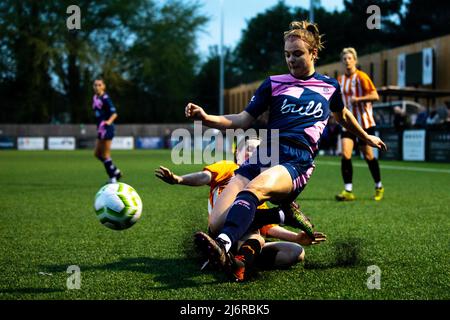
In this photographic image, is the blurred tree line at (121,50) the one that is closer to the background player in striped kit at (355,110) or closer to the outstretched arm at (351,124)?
the background player in striped kit at (355,110)

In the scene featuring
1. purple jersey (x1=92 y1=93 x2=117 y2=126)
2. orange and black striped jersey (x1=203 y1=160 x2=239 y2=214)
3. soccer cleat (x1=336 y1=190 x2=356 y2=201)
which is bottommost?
soccer cleat (x1=336 y1=190 x2=356 y2=201)

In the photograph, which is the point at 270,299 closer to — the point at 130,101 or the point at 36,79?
the point at 36,79

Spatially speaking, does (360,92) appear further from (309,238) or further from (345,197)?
(309,238)

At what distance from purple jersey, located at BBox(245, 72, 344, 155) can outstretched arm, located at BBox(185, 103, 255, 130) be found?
0.34ft

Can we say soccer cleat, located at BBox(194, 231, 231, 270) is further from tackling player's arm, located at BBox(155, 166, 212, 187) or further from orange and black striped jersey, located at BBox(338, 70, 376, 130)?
orange and black striped jersey, located at BBox(338, 70, 376, 130)

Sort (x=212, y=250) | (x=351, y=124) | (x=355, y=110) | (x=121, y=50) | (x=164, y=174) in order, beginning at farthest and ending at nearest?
(x=121, y=50) → (x=355, y=110) → (x=351, y=124) → (x=164, y=174) → (x=212, y=250)

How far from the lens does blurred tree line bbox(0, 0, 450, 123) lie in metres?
50.0

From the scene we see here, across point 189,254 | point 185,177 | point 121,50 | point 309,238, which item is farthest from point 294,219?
point 121,50

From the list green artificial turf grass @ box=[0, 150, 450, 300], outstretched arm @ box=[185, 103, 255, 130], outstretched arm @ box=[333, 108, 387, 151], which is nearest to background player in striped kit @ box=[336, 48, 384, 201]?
green artificial turf grass @ box=[0, 150, 450, 300]

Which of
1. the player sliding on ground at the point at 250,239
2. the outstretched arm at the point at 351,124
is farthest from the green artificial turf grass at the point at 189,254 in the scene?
the outstretched arm at the point at 351,124

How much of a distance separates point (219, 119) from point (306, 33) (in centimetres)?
98

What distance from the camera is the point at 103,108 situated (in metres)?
13.9

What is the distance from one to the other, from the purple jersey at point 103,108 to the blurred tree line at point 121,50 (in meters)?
35.9
